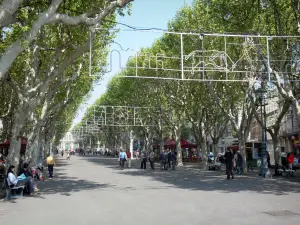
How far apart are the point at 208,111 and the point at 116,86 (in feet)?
67.6

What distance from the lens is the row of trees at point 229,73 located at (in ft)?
58.0

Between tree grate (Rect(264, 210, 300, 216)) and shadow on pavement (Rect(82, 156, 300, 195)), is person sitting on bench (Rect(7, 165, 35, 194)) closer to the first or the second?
shadow on pavement (Rect(82, 156, 300, 195))

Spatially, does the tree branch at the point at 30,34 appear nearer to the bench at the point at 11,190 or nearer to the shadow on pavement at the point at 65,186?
the bench at the point at 11,190

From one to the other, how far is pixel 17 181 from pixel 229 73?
17.1 metres

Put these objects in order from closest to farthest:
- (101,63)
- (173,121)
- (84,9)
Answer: (84,9), (101,63), (173,121)

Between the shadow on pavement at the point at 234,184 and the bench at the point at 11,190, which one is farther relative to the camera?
the shadow on pavement at the point at 234,184

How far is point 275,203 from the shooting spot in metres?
Result: 10.5

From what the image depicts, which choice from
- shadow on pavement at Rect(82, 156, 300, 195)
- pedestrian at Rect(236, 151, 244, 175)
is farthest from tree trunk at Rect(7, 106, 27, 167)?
pedestrian at Rect(236, 151, 244, 175)

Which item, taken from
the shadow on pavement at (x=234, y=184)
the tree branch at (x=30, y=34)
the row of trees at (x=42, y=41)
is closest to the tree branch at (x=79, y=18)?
the row of trees at (x=42, y=41)

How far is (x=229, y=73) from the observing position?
25.4 m

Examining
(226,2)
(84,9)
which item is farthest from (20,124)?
(226,2)

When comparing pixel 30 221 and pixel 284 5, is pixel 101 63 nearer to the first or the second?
pixel 284 5

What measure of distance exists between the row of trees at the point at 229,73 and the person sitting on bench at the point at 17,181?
577 centimetres

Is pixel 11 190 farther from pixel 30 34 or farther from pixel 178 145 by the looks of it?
pixel 178 145
